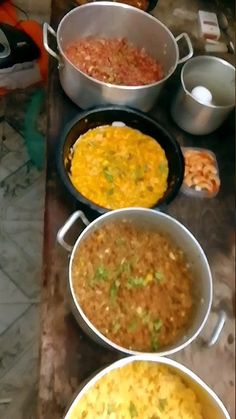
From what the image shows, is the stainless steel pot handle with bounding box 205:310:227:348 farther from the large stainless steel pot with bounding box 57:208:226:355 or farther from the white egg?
the white egg

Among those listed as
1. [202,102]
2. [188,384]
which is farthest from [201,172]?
[188,384]

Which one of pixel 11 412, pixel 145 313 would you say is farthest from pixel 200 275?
pixel 11 412

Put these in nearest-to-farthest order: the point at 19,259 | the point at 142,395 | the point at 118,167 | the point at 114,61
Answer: the point at 142,395 → the point at 118,167 → the point at 114,61 → the point at 19,259

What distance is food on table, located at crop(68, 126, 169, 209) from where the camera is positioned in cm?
98

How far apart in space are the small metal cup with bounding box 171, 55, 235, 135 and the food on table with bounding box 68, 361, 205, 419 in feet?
1.56

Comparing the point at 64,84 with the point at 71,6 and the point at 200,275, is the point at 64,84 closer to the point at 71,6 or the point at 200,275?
the point at 71,6

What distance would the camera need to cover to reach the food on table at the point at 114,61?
1.10 metres

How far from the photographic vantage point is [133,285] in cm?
87

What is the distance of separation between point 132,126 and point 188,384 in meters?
0.47

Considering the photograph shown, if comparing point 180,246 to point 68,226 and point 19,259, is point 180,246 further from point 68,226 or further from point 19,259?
point 19,259

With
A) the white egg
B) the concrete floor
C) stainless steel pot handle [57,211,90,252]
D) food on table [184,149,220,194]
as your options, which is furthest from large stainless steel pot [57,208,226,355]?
the concrete floor

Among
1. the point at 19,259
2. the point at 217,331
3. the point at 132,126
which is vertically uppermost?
the point at 132,126

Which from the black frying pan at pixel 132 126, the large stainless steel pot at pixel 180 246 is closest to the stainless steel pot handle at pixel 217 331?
the large stainless steel pot at pixel 180 246

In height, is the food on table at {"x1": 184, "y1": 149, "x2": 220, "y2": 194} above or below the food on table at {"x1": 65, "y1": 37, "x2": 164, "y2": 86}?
below
